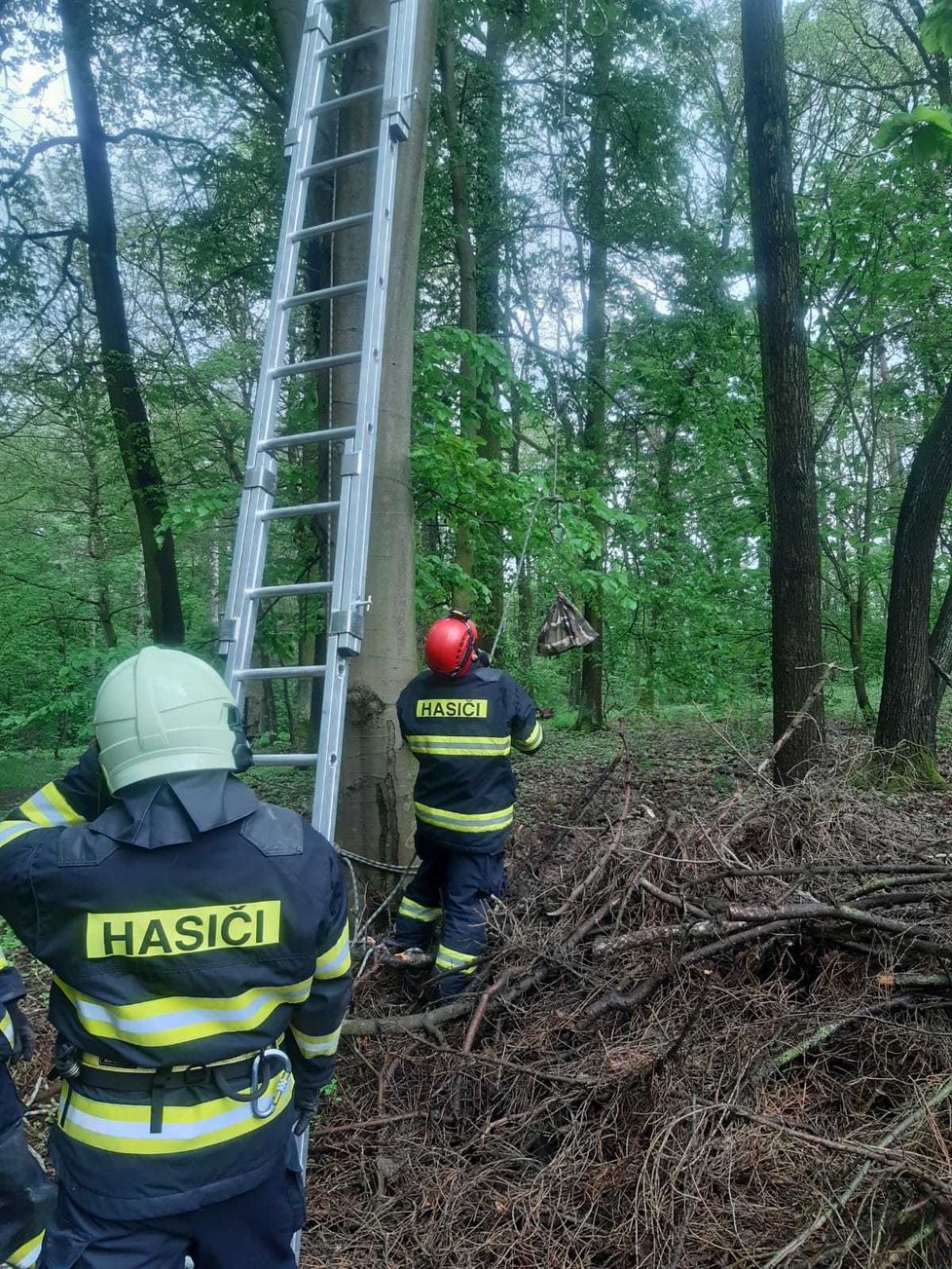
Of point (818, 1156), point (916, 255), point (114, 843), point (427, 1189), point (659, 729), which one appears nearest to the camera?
point (114, 843)

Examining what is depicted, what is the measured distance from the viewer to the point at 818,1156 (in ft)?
7.22

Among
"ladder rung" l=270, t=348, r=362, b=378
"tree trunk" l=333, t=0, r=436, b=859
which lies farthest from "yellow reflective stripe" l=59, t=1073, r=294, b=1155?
"ladder rung" l=270, t=348, r=362, b=378

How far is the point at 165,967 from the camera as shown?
154cm

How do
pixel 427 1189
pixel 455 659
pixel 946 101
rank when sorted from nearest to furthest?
pixel 427 1189
pixel 455 659
pixel 946 101

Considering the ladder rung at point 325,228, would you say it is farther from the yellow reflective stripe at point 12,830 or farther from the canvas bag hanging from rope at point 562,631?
the yellow reflective stripe at point 12,830

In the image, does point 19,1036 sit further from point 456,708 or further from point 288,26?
point 288,26

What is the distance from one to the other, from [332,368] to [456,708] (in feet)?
5.92

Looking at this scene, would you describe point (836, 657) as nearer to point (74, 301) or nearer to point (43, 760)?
point (74, 301)

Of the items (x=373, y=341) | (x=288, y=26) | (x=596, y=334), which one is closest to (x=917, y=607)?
(x=373, y=341)

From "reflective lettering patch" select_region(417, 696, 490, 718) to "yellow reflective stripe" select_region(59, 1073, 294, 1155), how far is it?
2097 millimetres

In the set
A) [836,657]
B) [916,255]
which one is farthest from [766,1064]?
[836,657]

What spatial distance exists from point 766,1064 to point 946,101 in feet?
35.1

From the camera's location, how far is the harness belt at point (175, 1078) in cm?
159

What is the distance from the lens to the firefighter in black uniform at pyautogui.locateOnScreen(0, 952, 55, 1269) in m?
1.54
